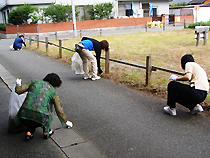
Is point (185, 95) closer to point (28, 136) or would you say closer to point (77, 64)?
point (28, 136)

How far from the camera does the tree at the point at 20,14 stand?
28959 mm

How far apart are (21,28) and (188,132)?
27590 mm

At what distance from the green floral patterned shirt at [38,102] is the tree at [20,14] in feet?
88.5

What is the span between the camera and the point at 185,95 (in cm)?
498

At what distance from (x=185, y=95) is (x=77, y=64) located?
14.8ft

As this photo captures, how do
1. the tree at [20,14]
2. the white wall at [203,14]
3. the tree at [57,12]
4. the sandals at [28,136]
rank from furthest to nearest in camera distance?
the white wall at [203,14] → the tree at [57,12] → the tree at [20,14] → the sandals at [28,136]

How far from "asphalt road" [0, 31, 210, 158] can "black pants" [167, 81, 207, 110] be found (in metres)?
0.34

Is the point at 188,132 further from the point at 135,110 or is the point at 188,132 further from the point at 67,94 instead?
the point at 67,94

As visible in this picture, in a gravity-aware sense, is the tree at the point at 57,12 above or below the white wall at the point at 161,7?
below

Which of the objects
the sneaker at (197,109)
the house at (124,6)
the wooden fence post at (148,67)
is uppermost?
the house at (124,6)

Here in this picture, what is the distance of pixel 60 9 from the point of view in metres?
31.1

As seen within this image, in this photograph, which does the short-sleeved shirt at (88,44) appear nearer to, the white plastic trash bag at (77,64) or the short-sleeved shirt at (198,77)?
the white plastic trash bag at (77,64)

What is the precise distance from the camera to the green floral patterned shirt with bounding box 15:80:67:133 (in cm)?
401

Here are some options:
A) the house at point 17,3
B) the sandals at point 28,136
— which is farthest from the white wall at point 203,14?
the sandals at point 28,136
